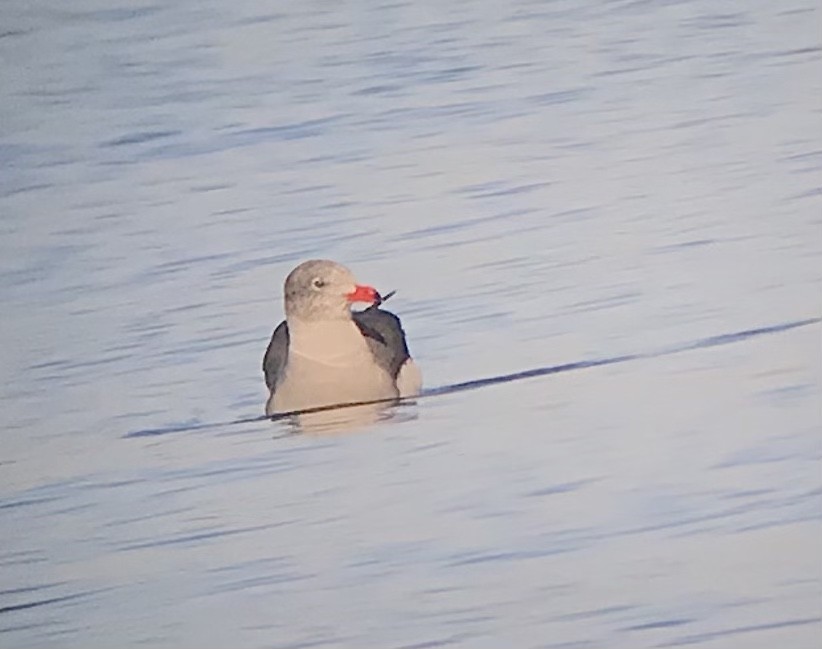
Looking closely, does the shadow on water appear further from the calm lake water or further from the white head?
the white head

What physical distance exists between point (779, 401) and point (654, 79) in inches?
17.3

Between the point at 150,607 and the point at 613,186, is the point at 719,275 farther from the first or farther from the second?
the point at 150,607

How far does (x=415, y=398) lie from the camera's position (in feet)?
14.5

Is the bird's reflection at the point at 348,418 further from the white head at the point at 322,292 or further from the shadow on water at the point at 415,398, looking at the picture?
the white head at the point at 322,292

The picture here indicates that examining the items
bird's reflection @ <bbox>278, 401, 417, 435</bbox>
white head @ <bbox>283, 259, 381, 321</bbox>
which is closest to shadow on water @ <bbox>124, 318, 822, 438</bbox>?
bird's reflection @ <bbox>278, 401, 417, 435</bbox>

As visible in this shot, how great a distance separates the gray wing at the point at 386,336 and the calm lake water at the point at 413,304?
22 mm

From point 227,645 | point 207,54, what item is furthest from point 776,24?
point 227,645

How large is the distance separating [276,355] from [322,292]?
0.33 feet

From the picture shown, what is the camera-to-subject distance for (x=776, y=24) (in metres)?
4.43

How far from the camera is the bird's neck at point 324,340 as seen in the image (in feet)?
14.5

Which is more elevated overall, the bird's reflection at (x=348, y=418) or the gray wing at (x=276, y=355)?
the gray wing at (x=276, y=355)

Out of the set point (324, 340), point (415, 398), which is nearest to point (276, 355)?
point (324, 340)

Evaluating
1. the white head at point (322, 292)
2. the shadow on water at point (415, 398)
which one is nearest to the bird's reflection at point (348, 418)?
the shadow on water at point (415, 398)

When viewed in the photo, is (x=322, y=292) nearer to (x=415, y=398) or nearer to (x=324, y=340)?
(x=324, y=340)
